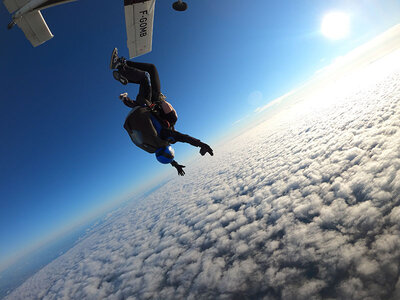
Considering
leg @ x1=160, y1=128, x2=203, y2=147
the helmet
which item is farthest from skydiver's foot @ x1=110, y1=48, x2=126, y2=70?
the helmet

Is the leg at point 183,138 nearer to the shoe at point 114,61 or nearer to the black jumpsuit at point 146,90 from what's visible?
the black jumpsuit at point 146,90

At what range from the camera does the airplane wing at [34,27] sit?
3102 millimetres

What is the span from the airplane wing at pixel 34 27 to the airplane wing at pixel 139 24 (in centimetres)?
219

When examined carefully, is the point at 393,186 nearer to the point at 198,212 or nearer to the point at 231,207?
the point at 231,207

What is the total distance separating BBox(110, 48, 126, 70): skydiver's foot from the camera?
2.09m

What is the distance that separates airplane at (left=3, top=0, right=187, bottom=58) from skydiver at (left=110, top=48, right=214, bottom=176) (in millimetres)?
737

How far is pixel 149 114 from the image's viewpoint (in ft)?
6.80

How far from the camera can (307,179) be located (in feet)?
51.1

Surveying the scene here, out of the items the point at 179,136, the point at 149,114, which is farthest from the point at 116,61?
the point at 179,136

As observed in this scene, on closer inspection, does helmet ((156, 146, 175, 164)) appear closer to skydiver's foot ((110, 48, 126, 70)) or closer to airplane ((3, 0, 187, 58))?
skydiver's foot ((110, 48, 126, 70))

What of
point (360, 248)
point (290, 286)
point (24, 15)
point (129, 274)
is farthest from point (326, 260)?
point (129, 274)

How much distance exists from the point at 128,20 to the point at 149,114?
1.64 m

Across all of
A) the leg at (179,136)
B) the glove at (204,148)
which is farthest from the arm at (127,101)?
the glove at (204,148)

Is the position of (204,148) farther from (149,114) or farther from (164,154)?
(149,114)
